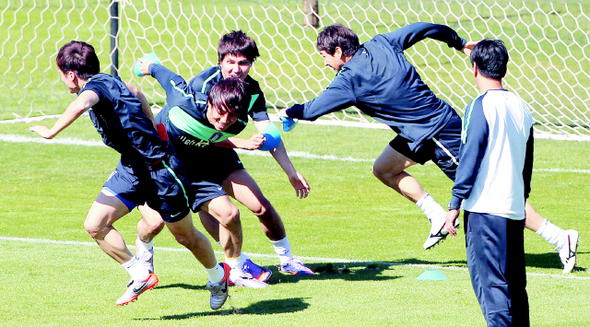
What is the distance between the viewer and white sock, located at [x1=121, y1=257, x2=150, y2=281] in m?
5.57

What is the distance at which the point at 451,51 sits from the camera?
706 inches

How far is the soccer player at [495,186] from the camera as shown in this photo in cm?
430

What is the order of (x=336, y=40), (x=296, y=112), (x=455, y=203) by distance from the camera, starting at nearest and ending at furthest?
1. (x=455, y=203)
2. (x=296, y=112)
3. (x=336, y=40)

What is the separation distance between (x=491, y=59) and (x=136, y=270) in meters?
2.72

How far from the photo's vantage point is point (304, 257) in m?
7.27

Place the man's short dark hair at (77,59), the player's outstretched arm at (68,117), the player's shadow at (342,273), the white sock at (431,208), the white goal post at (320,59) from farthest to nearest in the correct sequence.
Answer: the white goal post at (320,59) < the white sock at (431,208) < the player's shadow at (342,273) < the man's short dark hair at (77,59) < the player's outstretched arm at (68,117)

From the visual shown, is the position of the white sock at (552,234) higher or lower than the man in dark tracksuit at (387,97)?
lower

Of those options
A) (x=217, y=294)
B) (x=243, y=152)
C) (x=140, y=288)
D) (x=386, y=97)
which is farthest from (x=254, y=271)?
(x=243, y=152)

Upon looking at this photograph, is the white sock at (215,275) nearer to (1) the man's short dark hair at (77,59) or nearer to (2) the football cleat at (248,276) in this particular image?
(2) the football cleat at (248,276)

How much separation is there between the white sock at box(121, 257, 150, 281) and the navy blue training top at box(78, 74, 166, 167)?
0.66 meters

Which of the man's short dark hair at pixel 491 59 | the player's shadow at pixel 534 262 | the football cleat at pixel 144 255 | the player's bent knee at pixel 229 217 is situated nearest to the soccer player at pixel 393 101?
the player's shadow at pixel 534 262

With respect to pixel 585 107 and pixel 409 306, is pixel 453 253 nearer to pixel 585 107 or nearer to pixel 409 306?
pixel 409 306

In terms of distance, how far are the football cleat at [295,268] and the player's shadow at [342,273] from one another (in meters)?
0.04

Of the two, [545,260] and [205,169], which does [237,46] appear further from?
[545,260]
